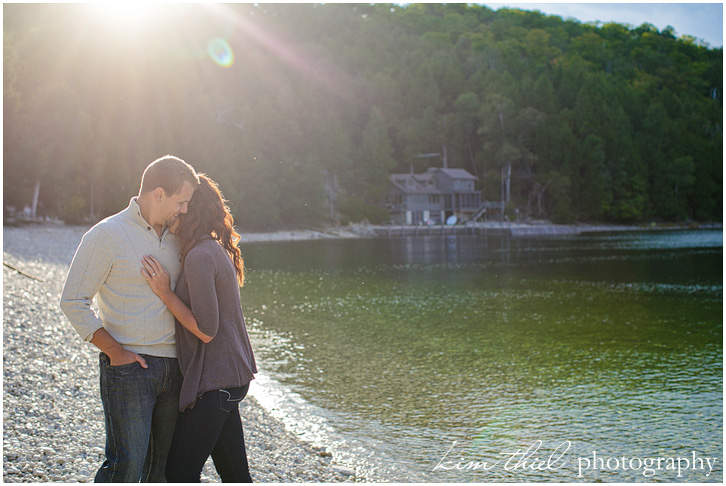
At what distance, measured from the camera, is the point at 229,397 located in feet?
10.7

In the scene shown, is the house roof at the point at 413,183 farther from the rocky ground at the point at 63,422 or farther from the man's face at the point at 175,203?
the man's face at the point at 175,203

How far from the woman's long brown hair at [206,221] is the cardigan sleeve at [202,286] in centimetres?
10

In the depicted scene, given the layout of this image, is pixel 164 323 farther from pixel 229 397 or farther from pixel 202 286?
pixel 229 397

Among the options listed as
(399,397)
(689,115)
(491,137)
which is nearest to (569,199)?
(491,137)

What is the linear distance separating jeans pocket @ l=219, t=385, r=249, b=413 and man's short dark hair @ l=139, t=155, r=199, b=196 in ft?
3.40

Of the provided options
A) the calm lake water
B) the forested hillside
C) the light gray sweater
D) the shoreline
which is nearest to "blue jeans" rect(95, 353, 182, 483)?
the light gray sweater

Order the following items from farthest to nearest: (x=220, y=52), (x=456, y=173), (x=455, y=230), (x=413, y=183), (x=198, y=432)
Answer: (x=456, y=173), (x=220, y=52), (x=413, y=183), (x=455, y=230), (x=198, y=432)

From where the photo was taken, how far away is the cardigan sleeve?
312 centimetres

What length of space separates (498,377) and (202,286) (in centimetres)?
892

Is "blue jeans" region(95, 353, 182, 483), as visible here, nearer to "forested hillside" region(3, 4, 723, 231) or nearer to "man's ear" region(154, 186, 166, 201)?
"man's ear" region(154, 186, 166, 201)

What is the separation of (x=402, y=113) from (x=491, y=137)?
14.8 metres

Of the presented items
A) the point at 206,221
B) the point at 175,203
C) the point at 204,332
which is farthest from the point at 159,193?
the point at 204,332

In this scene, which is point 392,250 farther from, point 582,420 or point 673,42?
point 673,42

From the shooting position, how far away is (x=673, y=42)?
445ft
